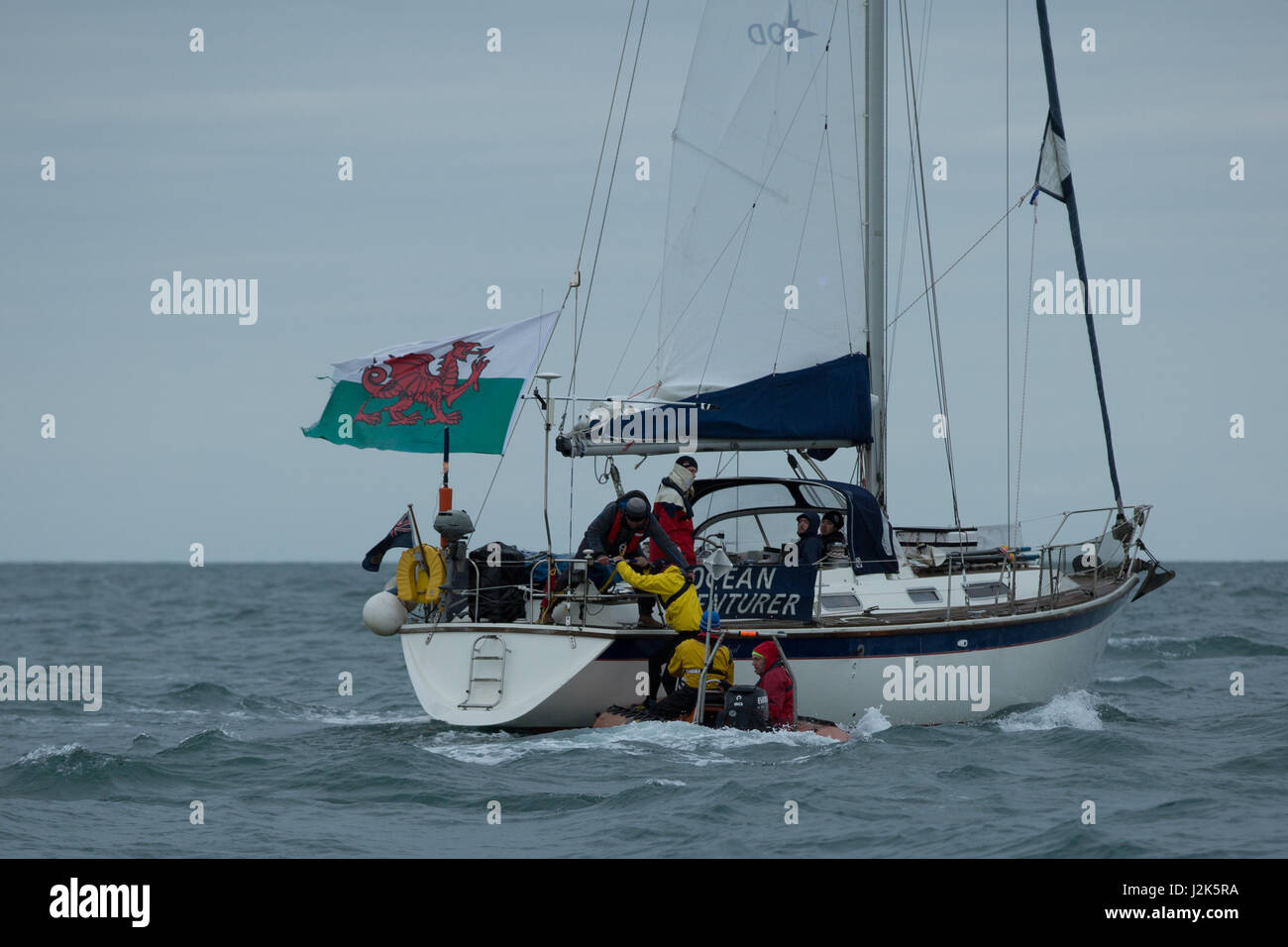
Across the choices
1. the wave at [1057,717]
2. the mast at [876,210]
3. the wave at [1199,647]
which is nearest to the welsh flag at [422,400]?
the mast at [876,210]

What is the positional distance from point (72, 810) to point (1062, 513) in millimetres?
10639

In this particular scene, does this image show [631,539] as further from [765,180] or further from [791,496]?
[765,180]

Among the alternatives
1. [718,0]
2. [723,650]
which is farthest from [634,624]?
[718,0]

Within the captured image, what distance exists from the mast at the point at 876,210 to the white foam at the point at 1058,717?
3120 millimetres

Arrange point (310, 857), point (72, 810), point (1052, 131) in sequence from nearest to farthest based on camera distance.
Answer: point (310, 857), point (72, 810), point (1052, 131)

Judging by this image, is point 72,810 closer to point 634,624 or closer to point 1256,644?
point 634,624

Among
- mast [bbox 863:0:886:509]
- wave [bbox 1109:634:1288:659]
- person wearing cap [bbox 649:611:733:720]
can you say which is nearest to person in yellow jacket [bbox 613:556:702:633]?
person wearing cap [bbox 649:611:733:720]

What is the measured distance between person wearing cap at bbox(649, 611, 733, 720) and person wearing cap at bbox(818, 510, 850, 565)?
2.76 metres

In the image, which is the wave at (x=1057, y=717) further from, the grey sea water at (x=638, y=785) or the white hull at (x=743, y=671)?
the white hull at (x=743, y=671)

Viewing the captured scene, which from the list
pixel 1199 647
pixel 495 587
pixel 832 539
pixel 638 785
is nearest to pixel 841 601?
pixel 832 539

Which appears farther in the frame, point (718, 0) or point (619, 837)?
point (718, 0)

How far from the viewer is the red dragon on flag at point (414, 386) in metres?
14.8

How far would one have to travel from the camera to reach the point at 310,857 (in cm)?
1095

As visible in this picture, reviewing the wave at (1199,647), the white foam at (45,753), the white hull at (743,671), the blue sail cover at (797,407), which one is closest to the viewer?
the white hull at (743,671)
